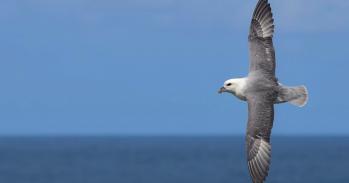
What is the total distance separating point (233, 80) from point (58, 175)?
112m

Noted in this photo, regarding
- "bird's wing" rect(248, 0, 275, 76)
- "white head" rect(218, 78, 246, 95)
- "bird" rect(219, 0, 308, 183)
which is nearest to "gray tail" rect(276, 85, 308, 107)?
"bird" rect(219, 0, 308, 183)

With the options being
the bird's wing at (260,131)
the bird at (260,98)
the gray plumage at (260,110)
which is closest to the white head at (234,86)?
the bird at (260,98)

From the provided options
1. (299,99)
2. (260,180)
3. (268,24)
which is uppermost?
(268,24)

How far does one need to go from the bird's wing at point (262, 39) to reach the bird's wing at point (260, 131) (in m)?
1.04

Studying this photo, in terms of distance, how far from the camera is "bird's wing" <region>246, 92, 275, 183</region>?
19750 millimetres

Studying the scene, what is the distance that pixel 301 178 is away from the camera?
123438 mm

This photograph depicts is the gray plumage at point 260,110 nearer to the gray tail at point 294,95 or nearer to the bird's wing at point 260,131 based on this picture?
the bird's wing at point 260,131

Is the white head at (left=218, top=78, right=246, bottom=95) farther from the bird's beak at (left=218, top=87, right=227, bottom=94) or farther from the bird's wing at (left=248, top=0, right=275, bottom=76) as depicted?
the bird's wing at (left=248, top=0, right=275, bottom=76)

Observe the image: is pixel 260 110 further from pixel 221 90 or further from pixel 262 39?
pixel 262 39

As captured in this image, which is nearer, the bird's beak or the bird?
the bird

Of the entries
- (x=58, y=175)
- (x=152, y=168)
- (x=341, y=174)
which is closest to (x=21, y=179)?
(x=58, y=175)

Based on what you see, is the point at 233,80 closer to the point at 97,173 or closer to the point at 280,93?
the point at 280,93

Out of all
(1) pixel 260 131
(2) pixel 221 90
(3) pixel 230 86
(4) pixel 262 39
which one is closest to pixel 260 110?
(1) pixel 260 131

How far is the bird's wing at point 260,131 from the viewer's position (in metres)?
19.8
